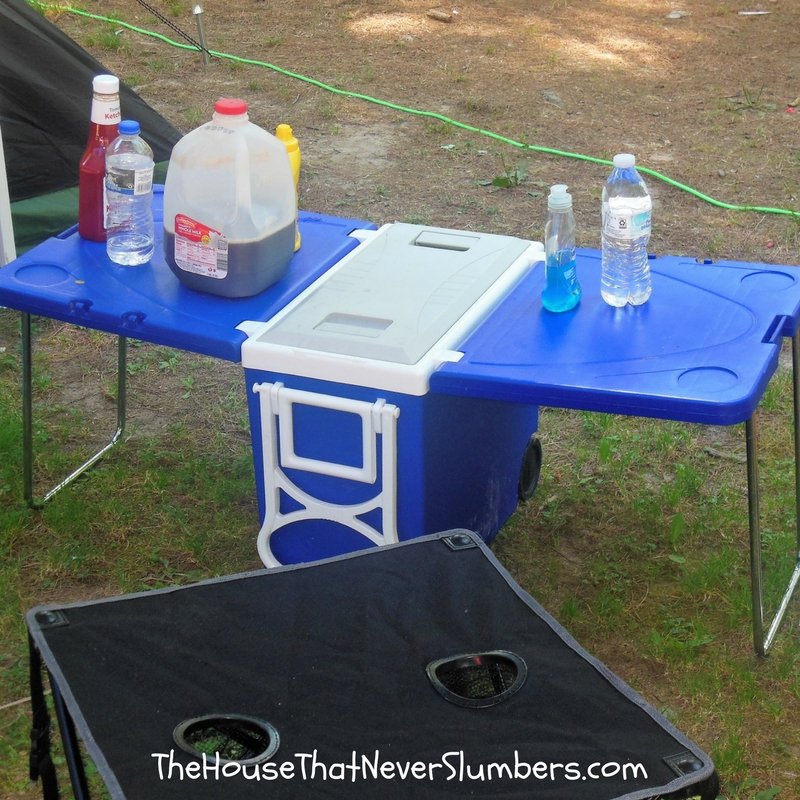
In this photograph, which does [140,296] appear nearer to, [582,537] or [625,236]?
[625,236]

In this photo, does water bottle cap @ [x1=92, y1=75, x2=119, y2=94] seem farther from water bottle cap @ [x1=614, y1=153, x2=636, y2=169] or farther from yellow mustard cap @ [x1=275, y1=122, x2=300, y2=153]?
water bottle cap @ [x1=614, y1=153, x2=636, y2=169]

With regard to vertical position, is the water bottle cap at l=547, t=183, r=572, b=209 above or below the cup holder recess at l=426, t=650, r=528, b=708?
above

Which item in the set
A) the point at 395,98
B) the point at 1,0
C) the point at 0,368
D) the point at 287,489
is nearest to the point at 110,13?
the point at 395,98

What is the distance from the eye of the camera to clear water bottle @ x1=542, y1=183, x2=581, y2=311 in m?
1.90

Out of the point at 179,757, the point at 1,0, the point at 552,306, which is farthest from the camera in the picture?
the point at 1,0

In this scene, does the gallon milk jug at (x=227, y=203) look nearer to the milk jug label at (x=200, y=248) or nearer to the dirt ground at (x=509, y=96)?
the milk jug label at (x=200, y=248)

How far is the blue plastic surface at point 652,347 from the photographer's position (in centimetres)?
170

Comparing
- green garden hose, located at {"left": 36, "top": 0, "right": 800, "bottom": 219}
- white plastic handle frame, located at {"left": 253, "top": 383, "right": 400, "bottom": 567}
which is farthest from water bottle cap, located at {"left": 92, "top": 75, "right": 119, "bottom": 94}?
green garden hose, located at {"left": 36, "top": 0, "right": 800, "bottom": 219}

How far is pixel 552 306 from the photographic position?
6.49 ft

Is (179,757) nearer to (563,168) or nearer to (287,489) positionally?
(287,489)

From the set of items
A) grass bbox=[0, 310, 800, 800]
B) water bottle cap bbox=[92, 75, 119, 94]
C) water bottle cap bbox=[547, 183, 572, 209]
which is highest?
water bottle cap bbox=[92, 75, 119, 94]

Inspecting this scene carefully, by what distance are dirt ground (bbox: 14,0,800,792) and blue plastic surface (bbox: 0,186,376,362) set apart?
2.49ft

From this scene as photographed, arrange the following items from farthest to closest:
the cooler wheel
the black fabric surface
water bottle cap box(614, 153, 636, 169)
→ the black fabric surface
the cooler wheel
water bottle cap box(614, 153, 636, 169)

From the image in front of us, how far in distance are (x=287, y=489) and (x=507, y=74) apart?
366 centimetres
